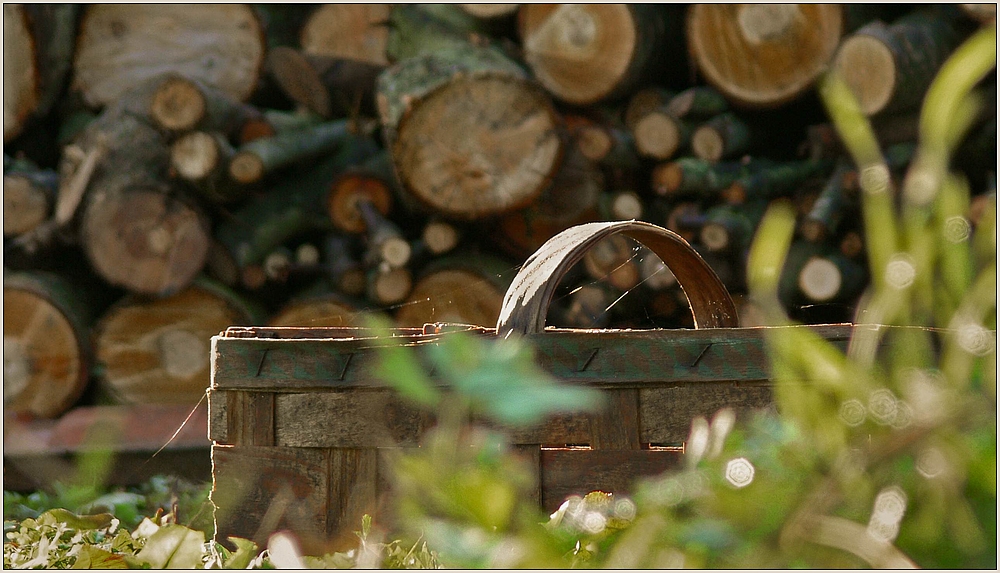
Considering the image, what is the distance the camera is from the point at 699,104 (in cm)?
252

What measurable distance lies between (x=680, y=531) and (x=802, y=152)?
2436 millimetres

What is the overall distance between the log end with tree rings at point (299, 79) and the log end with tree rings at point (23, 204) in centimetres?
85

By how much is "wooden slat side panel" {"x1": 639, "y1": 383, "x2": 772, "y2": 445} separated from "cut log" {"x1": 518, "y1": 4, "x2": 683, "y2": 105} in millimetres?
1745

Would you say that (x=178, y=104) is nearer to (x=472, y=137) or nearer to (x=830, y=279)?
(x=472, y=137)

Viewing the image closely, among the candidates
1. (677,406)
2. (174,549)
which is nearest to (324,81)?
(677,406)

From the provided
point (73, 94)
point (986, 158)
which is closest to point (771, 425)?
point (986, 158)

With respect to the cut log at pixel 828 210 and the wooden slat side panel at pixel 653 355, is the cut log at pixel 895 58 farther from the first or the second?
the wooden slat side panel at pixel 653 355

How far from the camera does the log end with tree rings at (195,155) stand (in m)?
2.44

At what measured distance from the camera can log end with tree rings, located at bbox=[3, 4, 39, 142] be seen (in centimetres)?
273

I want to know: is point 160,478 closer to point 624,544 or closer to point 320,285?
point 320,285

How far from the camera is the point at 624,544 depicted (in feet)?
1.15

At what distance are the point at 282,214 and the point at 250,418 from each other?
63.3 inches

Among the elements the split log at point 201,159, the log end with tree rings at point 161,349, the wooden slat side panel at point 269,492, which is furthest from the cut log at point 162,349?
the wooden slat side panel at point 269,492

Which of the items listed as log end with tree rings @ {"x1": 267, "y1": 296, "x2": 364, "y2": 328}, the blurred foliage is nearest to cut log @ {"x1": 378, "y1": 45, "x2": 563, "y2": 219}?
log end with tree rings @ {"x1": 267, "y1": 296, "x2": 364, "y2": 328}
